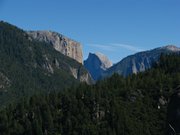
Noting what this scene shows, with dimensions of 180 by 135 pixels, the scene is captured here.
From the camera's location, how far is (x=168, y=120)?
49.4 metres

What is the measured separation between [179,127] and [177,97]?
3598mm

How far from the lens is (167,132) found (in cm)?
4794

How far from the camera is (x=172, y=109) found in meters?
49.8

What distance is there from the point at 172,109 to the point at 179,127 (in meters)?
2.89

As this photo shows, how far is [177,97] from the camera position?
163 feet

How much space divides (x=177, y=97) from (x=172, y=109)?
1241mm

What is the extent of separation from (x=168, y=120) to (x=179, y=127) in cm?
222

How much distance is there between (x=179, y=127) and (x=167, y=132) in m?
1.29

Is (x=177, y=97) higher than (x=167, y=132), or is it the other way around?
(x=177, y=97)

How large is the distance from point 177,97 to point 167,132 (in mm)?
3834

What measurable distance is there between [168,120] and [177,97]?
7.82 feet
